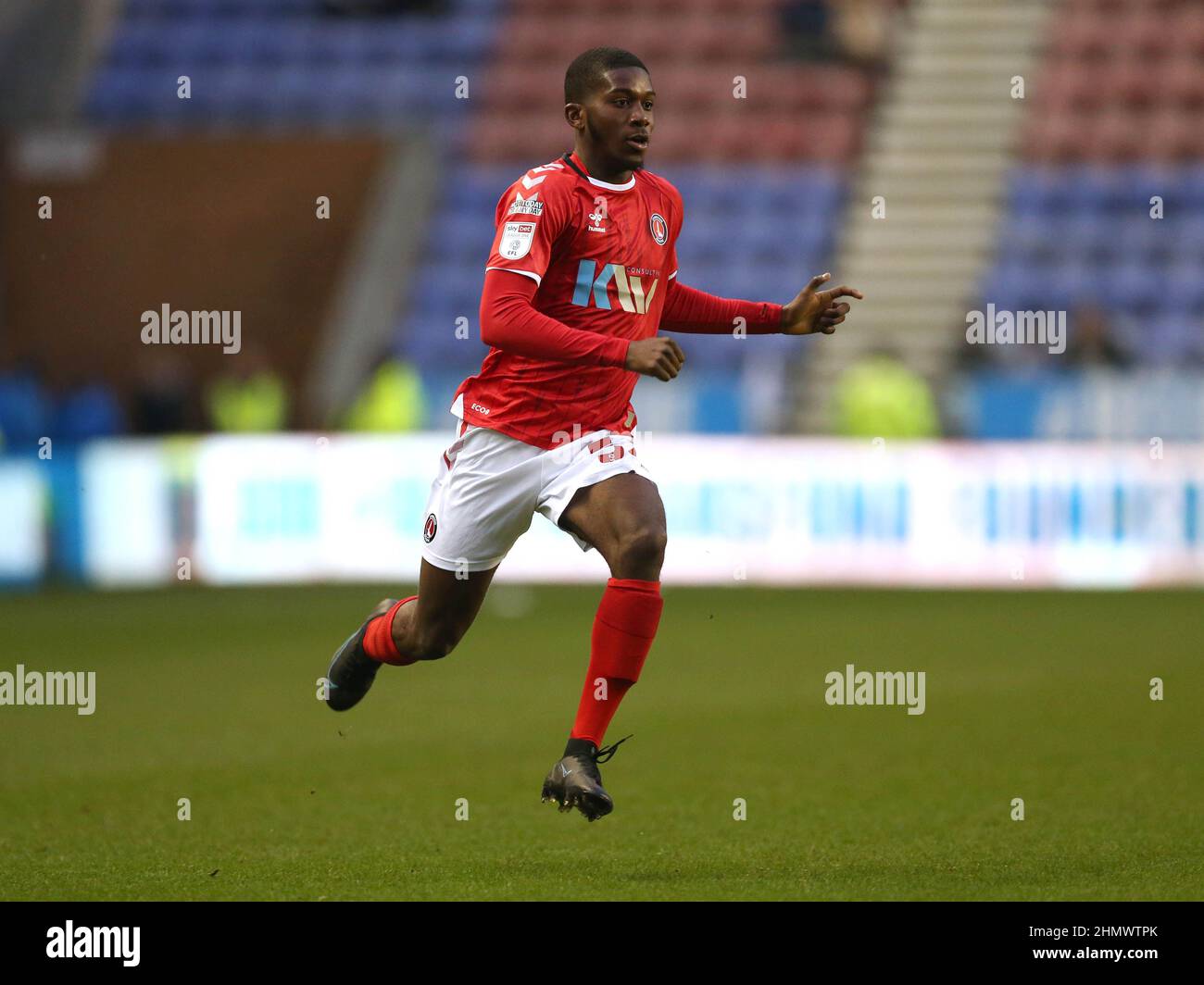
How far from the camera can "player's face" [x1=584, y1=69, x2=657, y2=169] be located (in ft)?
19.7

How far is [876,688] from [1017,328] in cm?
1045

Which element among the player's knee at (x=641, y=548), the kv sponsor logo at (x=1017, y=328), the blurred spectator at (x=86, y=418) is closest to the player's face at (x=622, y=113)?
the player's knee at (x=641, y=548)

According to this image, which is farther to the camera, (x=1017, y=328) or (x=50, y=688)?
(x=1017, y=328)

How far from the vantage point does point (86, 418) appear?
60.7 ft

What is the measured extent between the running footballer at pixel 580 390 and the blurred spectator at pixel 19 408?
10127 millimetres

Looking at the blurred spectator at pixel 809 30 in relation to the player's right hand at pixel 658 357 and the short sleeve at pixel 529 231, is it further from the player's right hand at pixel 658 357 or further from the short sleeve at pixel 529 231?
the player's right hand at pixel 658 357

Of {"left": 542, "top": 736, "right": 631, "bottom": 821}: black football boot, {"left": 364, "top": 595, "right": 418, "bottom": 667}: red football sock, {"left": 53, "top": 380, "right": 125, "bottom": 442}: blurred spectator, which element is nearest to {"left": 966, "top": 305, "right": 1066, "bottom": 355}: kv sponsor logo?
{"left": 53, "top": 380, "right": 125, "bottom": 442}: blurred spectator

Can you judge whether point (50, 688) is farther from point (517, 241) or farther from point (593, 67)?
point (593, 67)

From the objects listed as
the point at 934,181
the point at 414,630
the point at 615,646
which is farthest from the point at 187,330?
the point at 615,646

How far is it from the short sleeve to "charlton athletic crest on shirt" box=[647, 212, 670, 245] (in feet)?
1.17

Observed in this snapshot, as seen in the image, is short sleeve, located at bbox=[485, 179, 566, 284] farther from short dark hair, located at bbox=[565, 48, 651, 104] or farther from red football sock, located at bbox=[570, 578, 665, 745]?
red football sock, located at bbox=[570, 578, 665, 745]

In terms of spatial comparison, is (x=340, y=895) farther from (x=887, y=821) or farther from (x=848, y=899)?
→ (x=887, y=821)

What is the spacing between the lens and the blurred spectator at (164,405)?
19253 millimetres

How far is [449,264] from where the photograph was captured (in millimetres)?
21922
